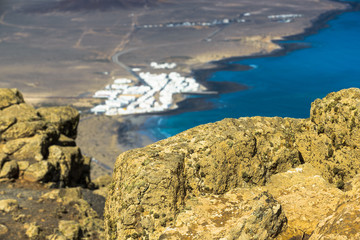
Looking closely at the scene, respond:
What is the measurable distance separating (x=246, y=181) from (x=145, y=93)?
75.1 metres

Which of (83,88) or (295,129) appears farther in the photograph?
(83,88)

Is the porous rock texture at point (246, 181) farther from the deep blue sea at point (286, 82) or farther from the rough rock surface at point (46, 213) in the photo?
the deep blue sea at point (286, 82)

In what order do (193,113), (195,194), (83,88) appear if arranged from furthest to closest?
(83,88)
(193,113)
(195,194)

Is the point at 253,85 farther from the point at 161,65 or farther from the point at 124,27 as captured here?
the point at 124,27

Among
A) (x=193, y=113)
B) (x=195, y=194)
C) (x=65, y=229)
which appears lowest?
(x=193, y=113)

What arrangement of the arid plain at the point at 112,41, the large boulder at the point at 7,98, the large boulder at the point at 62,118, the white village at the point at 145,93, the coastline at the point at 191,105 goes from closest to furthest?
1. the large boulder at the point at 7,98
2. the large boulder at the point at 62,118
3. the coastline at the point at 191,105
4. the white village at the point at 145,93
5. the arid plain at the point at 112,41

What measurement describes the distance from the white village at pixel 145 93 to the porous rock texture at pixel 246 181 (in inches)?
2509

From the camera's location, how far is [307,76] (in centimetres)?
8712

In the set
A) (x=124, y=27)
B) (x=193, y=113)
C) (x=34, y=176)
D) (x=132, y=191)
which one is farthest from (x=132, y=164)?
(x=124, y=27)

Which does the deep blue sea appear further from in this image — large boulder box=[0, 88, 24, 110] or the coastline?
large boulder box=[0, 88, 24, 110]

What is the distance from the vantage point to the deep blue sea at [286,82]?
217 feet

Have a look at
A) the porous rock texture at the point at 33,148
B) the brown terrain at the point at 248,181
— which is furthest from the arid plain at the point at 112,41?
the brown terrain at the point at 248,181

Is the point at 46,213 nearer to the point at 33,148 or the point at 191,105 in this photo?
the point at 33,148

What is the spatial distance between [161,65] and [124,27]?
59.5m
